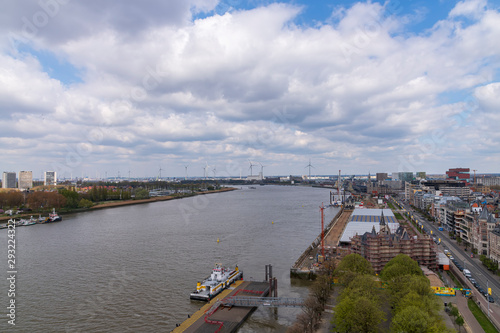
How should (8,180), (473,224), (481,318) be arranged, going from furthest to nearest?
(8,180) → (473,224) → (481,318)

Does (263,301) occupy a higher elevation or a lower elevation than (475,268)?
higher

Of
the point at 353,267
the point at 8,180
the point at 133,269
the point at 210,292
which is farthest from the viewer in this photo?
the point at 8,180

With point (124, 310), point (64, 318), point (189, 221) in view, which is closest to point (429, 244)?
point (124, 310)

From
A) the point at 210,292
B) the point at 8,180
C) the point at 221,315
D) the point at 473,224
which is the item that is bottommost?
the point at 221,315

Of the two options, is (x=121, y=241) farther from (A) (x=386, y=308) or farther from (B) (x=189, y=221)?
(A) (x=386, y=308)

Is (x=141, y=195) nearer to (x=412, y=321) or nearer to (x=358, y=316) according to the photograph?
(x=358, y=316)

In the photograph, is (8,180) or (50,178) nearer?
(8,180)

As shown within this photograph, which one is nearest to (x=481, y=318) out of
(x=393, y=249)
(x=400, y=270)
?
(x=400, y=270)
